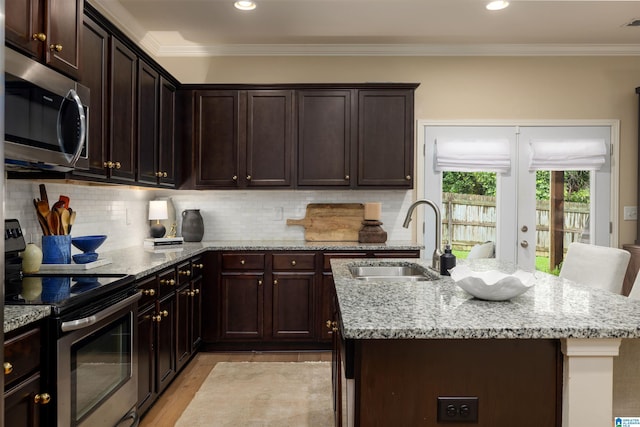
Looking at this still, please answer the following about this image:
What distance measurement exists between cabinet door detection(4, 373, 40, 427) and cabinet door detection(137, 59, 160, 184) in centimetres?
191

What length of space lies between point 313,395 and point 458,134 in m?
2.91

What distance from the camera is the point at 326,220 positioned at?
450cm

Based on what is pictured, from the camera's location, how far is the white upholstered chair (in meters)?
2.31

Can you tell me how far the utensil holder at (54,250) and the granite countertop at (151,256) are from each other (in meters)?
0.09

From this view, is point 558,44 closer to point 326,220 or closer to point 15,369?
point 326,220

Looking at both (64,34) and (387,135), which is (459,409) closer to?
(64,34)

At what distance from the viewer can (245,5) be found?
3570 mm

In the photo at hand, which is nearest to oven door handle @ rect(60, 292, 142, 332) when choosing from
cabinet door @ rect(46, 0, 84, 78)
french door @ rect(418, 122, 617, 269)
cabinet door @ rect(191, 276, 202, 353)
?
cabinet door @ rect(46, 0, 84, 78)

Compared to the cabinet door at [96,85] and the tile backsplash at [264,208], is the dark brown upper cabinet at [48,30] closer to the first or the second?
the cabinet door at [96,85]

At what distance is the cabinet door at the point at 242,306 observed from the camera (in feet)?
13.0

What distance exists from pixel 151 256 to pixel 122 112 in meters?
1.00

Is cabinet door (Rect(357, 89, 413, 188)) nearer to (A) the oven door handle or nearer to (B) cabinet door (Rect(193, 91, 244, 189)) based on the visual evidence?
(B) cabinet door (Rect(193, 91, 244, 189))

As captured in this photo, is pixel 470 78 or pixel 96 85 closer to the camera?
pixel 96 85

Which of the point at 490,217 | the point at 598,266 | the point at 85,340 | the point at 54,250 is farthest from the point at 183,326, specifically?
the point at 490,217
